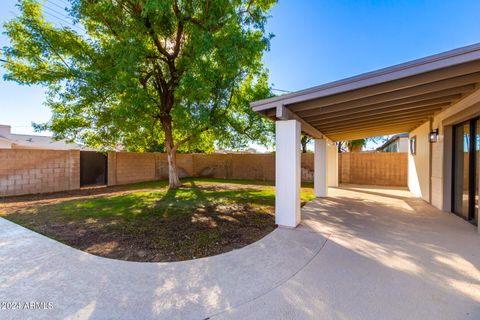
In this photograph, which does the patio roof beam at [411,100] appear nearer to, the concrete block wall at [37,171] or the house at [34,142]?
the concrete block wall at [37,171]

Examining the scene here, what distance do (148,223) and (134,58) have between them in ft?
15.3

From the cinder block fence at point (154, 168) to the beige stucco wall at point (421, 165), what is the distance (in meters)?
2.33

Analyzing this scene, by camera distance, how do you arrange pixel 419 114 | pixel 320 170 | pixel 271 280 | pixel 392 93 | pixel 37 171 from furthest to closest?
pixel 320 170
pixel 37 171
pixel 419 114
pixel 392 93
pixel 271 280

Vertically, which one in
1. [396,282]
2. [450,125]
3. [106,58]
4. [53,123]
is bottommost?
[396,282]

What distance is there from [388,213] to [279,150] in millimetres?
3731

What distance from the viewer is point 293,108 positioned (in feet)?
15.6

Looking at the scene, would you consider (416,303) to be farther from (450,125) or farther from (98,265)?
(450,125)

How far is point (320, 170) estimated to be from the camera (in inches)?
321

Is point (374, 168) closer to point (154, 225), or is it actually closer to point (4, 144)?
point (154, 225)

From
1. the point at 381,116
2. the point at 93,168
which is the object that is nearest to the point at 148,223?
the point at 381,116

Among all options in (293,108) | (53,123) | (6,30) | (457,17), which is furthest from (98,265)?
(457,17)

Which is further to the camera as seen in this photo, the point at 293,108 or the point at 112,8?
the point at 112,8

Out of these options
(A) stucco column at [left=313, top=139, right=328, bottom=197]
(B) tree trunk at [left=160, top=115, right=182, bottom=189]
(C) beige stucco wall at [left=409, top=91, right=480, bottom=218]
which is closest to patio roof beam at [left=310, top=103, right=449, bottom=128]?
(C) beige stucco wall at [left=409, top=91, right=480, bottom=218]

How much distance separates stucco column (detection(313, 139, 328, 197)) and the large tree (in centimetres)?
404
